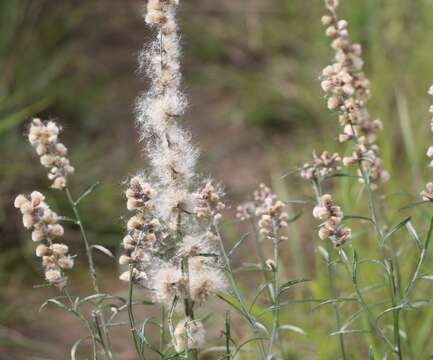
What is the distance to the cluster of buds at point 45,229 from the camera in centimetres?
107

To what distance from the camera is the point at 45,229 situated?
109 cm

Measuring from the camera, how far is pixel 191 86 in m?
3.91

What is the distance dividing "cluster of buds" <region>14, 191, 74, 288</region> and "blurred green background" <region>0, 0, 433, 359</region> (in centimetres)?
109

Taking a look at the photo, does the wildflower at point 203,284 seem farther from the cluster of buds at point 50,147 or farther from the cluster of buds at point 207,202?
the cluster of buds at point 50,147

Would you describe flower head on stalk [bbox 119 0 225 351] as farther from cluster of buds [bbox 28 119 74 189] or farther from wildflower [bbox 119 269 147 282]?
cluster of buds [bbox 28 119 74 189]

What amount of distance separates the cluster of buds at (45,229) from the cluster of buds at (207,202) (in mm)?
189

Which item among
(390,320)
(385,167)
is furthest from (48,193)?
(390,320)

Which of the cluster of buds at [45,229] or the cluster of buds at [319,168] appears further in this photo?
the cluster of buds at [319,168]

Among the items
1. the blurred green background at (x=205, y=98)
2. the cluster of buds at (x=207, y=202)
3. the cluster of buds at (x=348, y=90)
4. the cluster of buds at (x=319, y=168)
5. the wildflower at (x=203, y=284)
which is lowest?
the wildflower at (x=203, y=284)

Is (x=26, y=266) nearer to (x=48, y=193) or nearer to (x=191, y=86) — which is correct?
(x=48, y=193)

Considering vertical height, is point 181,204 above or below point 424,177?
below

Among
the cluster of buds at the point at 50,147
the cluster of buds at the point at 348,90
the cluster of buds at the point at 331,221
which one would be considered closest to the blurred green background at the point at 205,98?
the cluster of buds at the point at 348,90

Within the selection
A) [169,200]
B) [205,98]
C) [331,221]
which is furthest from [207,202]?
[205,98]

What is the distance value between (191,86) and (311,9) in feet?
2.46
